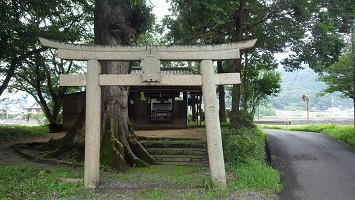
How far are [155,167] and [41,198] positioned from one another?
4034mm

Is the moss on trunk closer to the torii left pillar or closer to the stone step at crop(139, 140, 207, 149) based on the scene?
the torii left pillar

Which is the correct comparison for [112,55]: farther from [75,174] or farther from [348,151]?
[348,151]

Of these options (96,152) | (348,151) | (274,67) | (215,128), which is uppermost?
(274,67)

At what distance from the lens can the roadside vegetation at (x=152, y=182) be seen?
604cm

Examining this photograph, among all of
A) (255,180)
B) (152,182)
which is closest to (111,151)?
(152,182)

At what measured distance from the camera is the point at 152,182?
7.20 meters

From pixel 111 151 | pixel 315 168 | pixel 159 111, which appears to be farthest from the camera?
pixel 159 111

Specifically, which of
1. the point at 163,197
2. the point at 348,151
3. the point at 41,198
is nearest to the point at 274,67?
the point at 348,151

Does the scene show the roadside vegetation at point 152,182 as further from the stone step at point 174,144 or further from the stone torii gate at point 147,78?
the stone step at point 174,144

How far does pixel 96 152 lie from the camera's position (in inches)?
255

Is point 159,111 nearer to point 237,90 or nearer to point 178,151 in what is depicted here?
point 237,90

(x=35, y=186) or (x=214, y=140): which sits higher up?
(x=214, y=140)

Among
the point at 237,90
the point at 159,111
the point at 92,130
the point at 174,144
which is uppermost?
the point at 237,90

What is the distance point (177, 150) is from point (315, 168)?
17.2 ft
